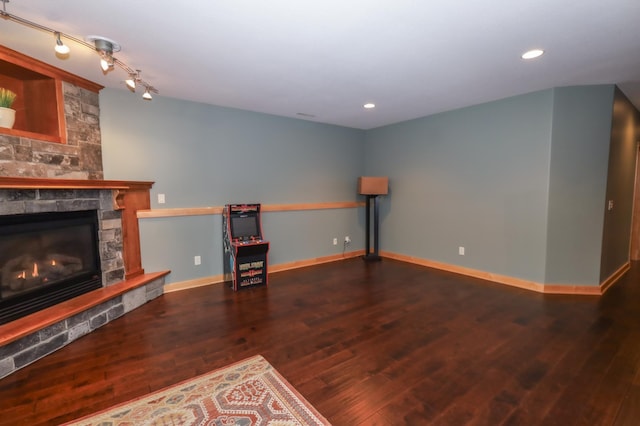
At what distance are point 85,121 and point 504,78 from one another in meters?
4.43

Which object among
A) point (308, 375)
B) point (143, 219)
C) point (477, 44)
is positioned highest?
point (477, 44)

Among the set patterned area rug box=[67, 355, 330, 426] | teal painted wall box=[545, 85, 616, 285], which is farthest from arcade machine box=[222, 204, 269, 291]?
teal painted wall box=[545, 85, 616, 285]

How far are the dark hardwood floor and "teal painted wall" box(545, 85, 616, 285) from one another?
15.9 inches

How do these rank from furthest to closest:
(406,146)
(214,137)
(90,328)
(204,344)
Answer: (406,146) < (214,137) < (90,328) < (204,344)

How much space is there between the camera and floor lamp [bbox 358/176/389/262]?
512 cm

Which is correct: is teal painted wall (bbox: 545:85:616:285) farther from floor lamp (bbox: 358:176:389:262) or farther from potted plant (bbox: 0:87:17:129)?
potted plant (bbox: 0:87:17:129)

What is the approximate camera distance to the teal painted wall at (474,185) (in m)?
3.68

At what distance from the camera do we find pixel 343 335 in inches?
104

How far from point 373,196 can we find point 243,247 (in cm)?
268

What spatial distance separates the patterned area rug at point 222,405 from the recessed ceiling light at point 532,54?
3173mm

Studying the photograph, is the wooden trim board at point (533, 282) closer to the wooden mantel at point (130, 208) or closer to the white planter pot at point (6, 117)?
the wooden mantel at point (130, 208)

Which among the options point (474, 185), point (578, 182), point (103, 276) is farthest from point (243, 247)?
point (578, 182)

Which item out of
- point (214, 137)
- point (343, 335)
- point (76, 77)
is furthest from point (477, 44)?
point (76, 77)

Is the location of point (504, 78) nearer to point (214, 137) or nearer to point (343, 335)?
point (343, 335)
